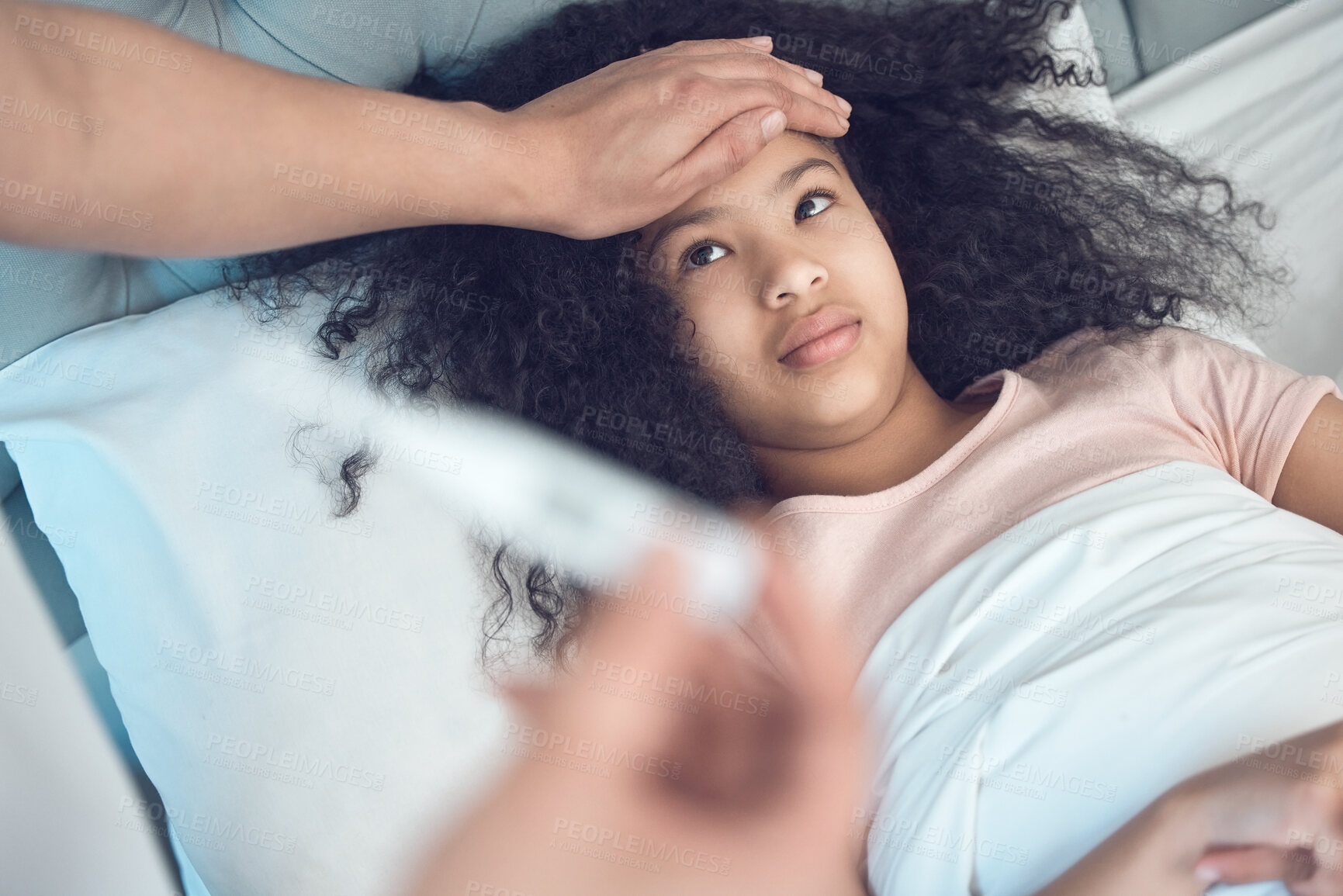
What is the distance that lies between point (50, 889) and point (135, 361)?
55cm

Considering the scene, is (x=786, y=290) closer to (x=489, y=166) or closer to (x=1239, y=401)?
(x=489, y=166)

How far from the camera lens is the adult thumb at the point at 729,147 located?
0.89 metres

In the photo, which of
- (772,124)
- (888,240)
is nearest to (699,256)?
(772,124)

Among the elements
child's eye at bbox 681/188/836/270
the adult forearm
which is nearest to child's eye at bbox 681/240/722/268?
child's eye at bbox 681/188/836/270

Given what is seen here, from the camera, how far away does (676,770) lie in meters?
1.02

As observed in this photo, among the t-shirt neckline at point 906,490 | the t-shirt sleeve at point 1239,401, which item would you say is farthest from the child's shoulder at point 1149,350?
the t-shirt neckline at point 906,490

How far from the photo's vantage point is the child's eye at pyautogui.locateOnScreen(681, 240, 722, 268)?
98 cm

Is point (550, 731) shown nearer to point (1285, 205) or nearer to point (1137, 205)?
point (1137, 205)

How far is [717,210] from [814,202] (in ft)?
0.43

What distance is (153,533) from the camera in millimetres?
952

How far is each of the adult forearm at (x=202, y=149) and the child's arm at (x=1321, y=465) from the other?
2.90ft

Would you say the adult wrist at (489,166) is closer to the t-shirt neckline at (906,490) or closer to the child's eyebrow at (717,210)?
the child's eyebrow at (717,210)

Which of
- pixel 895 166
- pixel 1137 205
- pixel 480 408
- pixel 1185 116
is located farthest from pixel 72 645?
pixel 1185 116

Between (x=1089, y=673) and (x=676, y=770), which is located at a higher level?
(x=1089, y=673)
